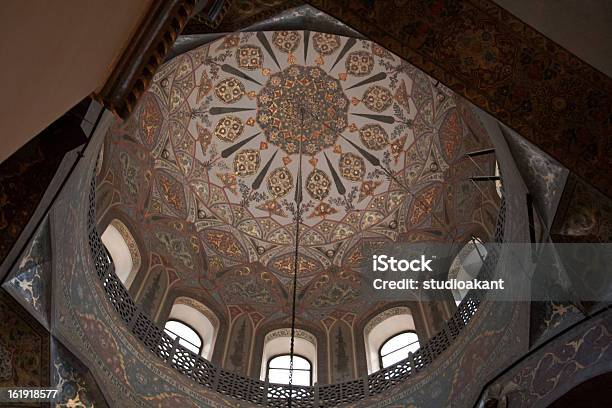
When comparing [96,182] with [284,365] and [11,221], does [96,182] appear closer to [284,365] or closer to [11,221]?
[11,221]

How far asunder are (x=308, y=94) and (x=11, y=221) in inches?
250

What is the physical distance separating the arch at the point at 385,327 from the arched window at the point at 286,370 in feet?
2.99

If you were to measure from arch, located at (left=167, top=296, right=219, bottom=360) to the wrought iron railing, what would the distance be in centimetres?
94

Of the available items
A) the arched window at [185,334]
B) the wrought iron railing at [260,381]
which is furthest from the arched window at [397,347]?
the arched window at [185,334]

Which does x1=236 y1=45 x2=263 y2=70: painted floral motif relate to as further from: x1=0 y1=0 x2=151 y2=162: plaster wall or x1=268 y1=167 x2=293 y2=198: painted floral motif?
x1=0 y1=0 x2=151 y2=162: plaster wall

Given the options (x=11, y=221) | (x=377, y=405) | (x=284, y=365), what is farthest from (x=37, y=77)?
(x=284, y=365)

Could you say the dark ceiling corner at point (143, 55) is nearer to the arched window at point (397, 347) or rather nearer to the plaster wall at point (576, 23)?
the plaster wall at point (576, 23)

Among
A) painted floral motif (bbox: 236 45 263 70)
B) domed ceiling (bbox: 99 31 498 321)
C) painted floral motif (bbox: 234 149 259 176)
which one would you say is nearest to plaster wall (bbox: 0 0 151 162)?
domed ceiling (bbox: 99 31 498 321)

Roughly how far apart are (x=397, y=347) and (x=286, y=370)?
1.60 metres

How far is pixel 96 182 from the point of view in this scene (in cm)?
816

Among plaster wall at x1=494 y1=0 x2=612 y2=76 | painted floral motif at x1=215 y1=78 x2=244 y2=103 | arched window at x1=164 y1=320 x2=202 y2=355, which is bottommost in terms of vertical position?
plaster wall at x1=494 y1=0 x2=612 y2=76

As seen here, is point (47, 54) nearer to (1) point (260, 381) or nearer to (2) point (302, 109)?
(1) point (260, 381)

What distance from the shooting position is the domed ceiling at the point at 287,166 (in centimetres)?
960

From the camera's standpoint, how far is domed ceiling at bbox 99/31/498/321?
31.5 ft
